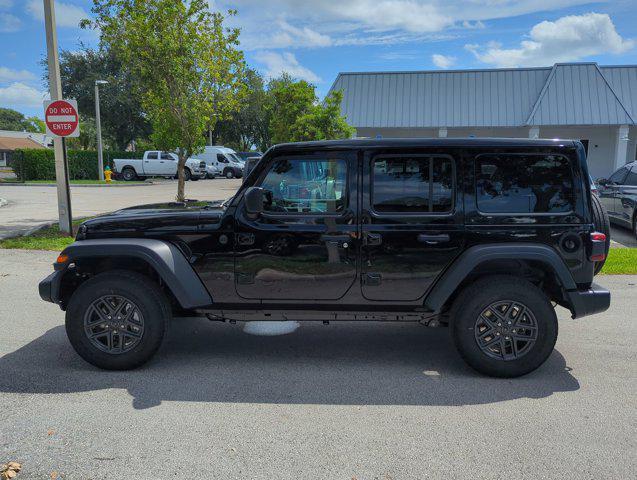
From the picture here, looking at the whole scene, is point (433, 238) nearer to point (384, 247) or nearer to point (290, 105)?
point (384, 247)

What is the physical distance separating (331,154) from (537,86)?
2249 cm

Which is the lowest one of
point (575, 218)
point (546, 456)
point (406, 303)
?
point (546, 456)

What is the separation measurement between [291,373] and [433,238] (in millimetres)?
1584

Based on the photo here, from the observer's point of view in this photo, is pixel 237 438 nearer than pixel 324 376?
Yes

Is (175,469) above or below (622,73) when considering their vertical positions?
below

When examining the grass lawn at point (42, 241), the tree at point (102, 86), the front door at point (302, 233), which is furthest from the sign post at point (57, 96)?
the tree at point (102, 86)

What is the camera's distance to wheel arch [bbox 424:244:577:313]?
3908 mm

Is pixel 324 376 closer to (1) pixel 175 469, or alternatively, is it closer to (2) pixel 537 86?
(1) pixel 175 469

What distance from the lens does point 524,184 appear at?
13.3 ft

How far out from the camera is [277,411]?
11.7ft

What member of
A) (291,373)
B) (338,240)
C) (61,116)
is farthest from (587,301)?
(61,116)

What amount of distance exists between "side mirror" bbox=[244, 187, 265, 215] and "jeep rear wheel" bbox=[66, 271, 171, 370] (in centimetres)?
105

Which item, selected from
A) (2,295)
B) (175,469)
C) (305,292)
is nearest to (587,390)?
(305,292)

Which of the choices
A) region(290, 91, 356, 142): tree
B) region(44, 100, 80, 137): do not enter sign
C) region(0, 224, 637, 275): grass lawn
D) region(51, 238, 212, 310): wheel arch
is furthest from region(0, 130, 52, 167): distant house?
region(51, 238, 212, 310): wheel arch
